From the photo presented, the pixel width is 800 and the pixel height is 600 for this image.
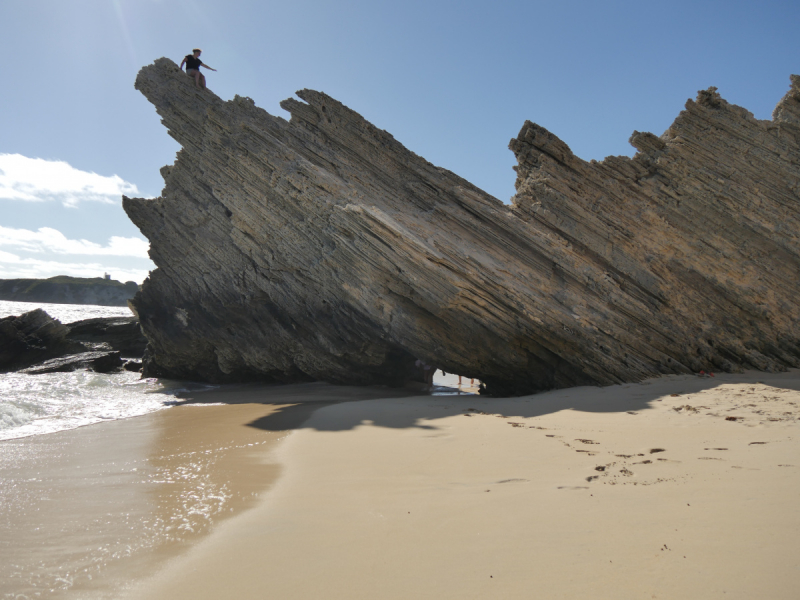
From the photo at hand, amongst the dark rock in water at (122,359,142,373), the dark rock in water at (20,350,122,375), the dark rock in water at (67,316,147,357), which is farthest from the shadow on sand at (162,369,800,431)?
the dark rock in water at (67,316,147,357)

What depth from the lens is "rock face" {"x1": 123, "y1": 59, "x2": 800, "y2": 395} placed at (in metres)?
11.5

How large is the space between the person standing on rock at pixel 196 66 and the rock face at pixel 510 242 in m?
0.32

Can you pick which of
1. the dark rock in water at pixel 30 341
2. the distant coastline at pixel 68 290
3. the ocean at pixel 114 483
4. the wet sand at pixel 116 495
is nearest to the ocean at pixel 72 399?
the ocean at pixel 114 483

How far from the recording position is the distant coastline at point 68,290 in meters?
111

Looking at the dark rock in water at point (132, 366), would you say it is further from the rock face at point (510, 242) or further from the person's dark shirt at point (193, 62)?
the person's dark shirt at point (193, 62)

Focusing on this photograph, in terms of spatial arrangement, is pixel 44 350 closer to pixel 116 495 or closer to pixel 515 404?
pixel 116 495

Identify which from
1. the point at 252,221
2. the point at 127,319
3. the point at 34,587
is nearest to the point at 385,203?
the point at 252,221

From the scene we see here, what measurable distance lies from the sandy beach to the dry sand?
1 centimetres

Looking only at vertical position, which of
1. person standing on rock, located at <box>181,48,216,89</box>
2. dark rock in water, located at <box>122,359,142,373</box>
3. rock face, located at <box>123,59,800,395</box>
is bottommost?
dark rock in water, located at <box>122,359,142,373</box>

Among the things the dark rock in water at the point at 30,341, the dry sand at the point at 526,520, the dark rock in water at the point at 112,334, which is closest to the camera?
the dry sand at the point at 526,520

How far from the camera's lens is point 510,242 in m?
12.8

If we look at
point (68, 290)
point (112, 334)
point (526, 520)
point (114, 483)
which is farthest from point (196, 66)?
point (68, 290)

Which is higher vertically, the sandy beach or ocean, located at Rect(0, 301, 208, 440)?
the sandy beach

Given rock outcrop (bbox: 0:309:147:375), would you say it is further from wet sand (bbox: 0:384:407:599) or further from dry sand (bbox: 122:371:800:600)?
dry sand (bbox: 122:371:800:600)
